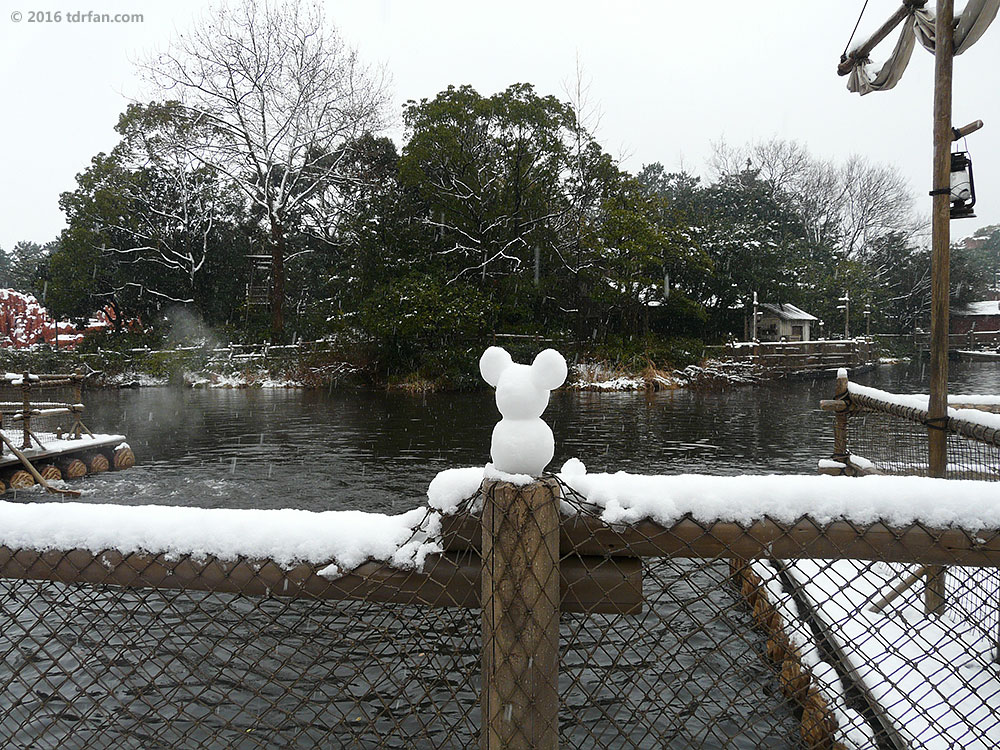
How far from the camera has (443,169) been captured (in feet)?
64.6

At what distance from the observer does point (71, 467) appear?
824 centimetres

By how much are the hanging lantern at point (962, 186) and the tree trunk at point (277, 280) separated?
20118mm

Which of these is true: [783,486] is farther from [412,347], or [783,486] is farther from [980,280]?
[980,280]

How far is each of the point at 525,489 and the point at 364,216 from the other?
2063 cm

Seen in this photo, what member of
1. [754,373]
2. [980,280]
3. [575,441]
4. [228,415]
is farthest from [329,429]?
[980,280]

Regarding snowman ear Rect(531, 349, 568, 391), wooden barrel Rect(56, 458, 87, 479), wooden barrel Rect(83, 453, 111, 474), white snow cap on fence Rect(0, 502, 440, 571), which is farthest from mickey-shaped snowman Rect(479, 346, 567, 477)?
wooden barrel Rect(83, 453, 111, 474)

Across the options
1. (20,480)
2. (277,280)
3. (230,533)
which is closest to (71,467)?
(20,480)

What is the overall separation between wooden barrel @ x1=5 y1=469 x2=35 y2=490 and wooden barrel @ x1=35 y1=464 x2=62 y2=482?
5.4 inches

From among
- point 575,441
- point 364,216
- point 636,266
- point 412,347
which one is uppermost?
point 364,216

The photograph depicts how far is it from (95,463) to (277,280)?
548 inches

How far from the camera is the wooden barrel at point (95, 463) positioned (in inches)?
337

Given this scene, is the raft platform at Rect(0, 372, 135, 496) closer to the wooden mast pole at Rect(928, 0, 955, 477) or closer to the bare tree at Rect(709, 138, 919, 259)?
the wooden mast pole at Rect(928, 0, 955, 477)

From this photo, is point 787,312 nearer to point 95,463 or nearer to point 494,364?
point 95,463

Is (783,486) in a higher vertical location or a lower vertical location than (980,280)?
lower
